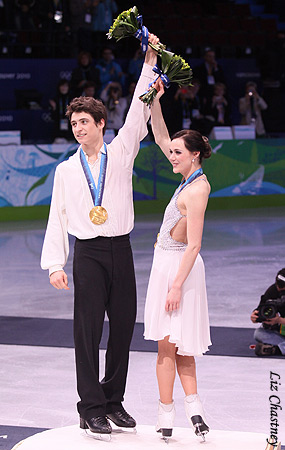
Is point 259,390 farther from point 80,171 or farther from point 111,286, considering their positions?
point 80,171

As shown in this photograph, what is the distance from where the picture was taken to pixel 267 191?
15.4 meters

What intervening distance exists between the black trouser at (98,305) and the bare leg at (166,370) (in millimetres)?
209

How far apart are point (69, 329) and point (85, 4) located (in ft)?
33.6

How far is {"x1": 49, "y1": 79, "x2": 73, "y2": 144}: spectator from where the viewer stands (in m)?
14.4

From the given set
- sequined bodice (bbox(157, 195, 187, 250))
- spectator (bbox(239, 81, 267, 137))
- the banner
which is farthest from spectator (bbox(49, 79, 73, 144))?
sequined bodice (bbox(157, 195, 187, 250))

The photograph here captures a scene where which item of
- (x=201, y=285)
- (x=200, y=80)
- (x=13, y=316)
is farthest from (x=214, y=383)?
(x=200, y=80)

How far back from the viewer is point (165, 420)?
4395mm

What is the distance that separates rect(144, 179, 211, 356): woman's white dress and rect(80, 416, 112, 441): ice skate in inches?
18.0

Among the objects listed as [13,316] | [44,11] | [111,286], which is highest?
[44,11]

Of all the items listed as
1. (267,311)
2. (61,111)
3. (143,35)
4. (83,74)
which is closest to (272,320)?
(267,311)

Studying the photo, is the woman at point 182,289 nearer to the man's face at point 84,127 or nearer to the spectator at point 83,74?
the man's face at point 84,127

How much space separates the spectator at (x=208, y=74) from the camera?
15695 millimetres

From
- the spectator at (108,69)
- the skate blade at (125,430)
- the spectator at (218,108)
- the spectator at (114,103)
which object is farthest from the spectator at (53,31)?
the skate blade at (125,430)

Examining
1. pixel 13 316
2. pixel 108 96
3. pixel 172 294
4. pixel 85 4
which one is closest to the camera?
pixel 172 294
